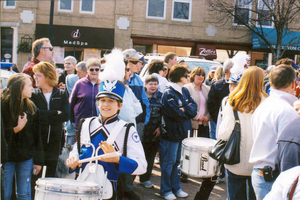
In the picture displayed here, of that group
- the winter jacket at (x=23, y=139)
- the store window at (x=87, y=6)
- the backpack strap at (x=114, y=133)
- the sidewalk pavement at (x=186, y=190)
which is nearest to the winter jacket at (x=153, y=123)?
the sidewalk pavement at (x=186, y=190)

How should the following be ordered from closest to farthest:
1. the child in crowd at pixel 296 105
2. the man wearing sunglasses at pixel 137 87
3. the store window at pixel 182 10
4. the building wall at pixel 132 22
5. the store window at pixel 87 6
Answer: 1. the child in crowd at pixel 296 105
2. the man wearing sunglasses at pixel 137 87
3. the building wall at pixel 132 22
4. the store window at pixel 87 6
5. the store window at pixel 182 10

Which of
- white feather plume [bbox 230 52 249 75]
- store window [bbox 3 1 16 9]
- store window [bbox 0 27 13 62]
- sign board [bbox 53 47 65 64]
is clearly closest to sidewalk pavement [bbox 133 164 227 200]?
white feather plume [bbox 230 52 249 75]

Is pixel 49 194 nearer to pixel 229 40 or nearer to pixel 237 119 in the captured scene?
pixel 237 119

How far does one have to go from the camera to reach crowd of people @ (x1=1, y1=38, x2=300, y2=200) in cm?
293

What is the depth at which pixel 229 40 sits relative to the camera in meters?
19.3

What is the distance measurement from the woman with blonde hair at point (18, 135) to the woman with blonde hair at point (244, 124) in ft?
7.13

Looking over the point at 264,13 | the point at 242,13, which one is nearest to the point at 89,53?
the point at 242,13

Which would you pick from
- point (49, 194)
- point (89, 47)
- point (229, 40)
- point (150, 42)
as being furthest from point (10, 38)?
point (49, 194)

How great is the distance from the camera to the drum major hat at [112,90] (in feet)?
9.84

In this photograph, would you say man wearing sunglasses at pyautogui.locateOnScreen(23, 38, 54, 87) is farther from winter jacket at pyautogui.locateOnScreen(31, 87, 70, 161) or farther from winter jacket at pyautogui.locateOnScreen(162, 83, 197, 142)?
winter jacket at pyautogui.locateOnScreen(162, 83, 197, 142)

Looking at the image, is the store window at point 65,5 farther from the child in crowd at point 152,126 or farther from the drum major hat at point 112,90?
the drum major hat at point 112,90

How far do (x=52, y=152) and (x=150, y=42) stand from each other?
48.0 feet

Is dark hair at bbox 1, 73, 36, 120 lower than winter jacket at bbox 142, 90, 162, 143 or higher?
higher

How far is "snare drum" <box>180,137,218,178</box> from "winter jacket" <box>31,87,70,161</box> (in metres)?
1.67
